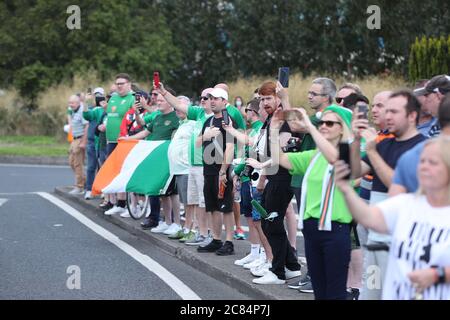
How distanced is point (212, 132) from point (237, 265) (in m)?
1.59

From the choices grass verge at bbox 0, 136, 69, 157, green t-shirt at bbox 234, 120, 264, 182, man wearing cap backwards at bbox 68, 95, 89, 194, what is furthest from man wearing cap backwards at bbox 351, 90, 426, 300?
grass verge at bbox 0, 136, 69, 157

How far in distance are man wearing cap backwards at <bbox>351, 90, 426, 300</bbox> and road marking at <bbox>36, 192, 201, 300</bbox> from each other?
2610 millimetres

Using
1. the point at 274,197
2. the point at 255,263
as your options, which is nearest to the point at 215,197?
the point at 255,263

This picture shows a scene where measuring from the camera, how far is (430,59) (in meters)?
24.6

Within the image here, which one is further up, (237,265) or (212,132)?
(212,132)

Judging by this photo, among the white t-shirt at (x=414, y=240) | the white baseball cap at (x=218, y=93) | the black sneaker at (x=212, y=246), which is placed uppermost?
the white baseball cap at (x=218, y=93)

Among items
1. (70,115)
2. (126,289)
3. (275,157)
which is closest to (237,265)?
(126,289)

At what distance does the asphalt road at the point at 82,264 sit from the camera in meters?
8.85

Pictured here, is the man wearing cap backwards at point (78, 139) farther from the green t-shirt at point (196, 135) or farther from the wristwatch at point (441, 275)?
the wristwatch at point (441, 275)

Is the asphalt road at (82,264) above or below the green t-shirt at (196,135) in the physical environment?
below

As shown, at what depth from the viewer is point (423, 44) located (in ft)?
81.5

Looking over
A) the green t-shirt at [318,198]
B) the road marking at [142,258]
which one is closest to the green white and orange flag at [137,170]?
the road marking at [142,258]

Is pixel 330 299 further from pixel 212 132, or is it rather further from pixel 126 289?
pixel 212 132

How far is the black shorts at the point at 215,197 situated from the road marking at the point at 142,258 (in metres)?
0.95
